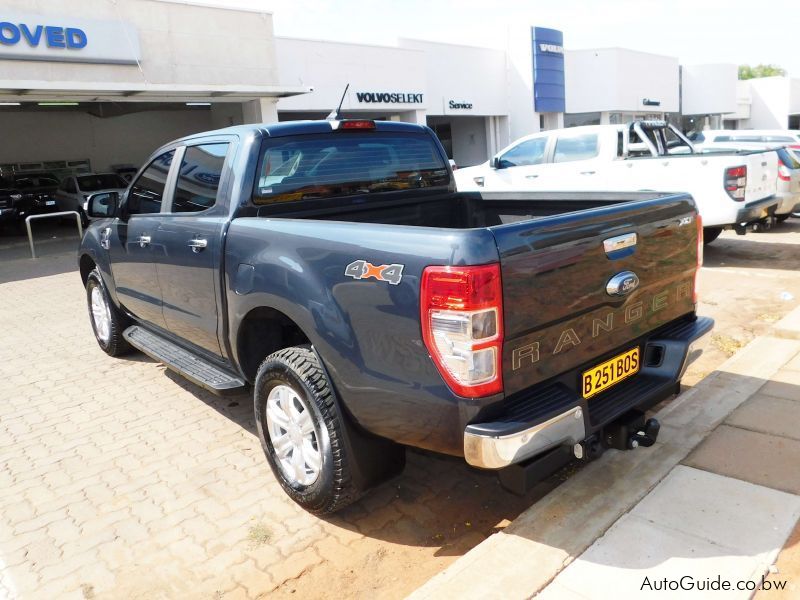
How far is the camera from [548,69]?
103 ft

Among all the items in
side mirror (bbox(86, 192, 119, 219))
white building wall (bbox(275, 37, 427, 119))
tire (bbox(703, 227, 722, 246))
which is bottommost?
tire (bbox(703, 227, 722, 246))

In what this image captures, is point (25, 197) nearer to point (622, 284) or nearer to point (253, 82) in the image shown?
point (253, 82)

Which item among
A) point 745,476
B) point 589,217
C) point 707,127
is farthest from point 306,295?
point 707,127

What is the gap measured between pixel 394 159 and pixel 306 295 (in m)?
1.68

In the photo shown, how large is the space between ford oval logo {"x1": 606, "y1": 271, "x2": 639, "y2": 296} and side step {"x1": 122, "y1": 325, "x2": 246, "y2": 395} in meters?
2.12

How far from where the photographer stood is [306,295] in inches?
117

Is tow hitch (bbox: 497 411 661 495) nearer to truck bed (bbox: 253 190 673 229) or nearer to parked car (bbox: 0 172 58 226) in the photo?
truck bed (bbox: 253 190 673 229)

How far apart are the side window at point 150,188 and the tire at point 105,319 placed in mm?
1090

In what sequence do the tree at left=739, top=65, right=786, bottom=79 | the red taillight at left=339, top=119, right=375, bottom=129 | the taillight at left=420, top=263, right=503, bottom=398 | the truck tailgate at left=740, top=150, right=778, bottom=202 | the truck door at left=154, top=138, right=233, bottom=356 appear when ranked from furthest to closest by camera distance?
the tree at left=739, top=65, right=786, bottom=79 → the truck tailgate at left=740, top=150, right=778, bottom=202 → the red taillight at left=339, top=119, right=375, bottom=129 → the truck door at left=154, top=138, right=233, bottom=356 → the taillight at left=420, top=263, right=503, bottom=398

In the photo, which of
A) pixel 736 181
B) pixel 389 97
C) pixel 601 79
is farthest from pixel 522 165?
pixel 601 79

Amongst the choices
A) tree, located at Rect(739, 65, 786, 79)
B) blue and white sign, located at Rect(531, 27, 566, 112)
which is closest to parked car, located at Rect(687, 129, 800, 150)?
blue and white sign, located at Rect(531, 27, 566, 112)

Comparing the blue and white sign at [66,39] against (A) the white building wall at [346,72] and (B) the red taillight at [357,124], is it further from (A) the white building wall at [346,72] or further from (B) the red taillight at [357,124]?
(B) the red taillight at [357,124]

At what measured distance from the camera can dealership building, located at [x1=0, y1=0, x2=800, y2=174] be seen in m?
15.4

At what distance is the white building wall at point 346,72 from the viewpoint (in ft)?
68.1
